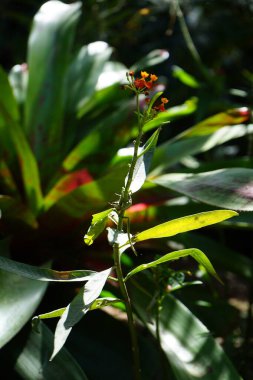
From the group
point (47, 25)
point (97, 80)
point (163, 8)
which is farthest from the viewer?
point (163, 8)

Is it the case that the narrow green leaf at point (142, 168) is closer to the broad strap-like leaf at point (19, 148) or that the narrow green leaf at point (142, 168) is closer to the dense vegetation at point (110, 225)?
the dense vegetation at point (110, 225)

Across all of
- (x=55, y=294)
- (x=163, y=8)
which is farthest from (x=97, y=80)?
(x=163, y=8)

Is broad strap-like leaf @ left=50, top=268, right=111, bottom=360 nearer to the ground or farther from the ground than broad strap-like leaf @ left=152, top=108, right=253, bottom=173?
farther from the ground

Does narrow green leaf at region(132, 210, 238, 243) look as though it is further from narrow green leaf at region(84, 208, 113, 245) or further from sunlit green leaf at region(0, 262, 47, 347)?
sunlit green leaf at region(0, 262, 47, 347)

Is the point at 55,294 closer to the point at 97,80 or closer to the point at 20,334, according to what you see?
the point at 20,334

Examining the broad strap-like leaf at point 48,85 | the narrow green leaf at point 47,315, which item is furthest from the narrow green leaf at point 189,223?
the broad strap-like leaf at point 48,85

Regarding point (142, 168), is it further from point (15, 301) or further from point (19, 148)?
point (19, 148)

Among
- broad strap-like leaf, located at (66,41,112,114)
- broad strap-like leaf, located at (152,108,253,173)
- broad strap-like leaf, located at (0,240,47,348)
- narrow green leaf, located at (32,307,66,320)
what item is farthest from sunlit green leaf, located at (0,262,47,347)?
broad strap-like leaf, located at (66,41,112,114)
